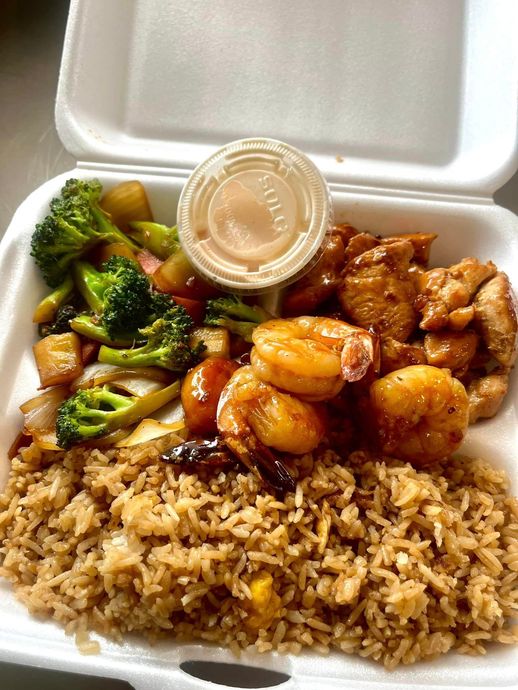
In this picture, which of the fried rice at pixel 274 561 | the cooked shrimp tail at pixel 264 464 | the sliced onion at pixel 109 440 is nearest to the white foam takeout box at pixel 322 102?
the sliced onion at pixel 109 440

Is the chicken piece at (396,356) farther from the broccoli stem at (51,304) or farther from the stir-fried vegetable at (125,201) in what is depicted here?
the broccoli stem at (51,304)

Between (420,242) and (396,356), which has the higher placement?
(420,242)

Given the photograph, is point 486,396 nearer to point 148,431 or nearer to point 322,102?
point 148,431

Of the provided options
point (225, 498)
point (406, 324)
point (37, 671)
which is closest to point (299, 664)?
point (225, 498)

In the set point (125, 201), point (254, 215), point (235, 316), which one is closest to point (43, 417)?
point (235, 316)

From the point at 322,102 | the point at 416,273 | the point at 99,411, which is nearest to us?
the point at 99,411

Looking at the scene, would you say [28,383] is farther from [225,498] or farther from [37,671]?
[37,671]
